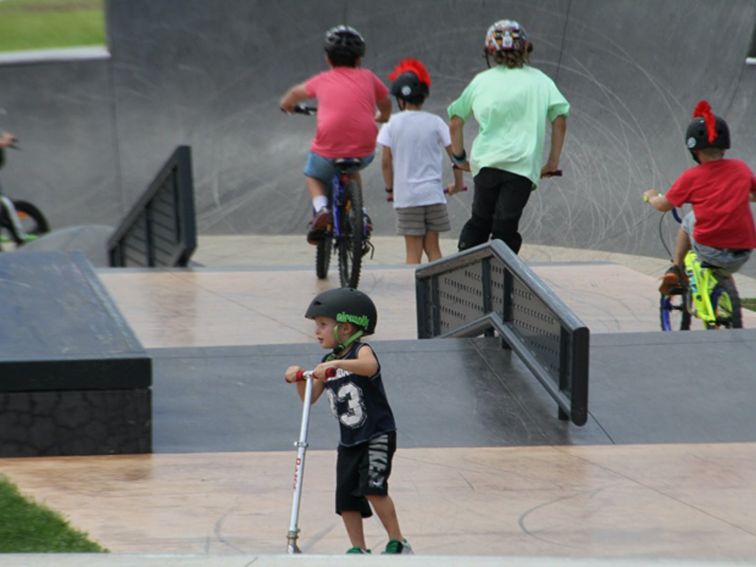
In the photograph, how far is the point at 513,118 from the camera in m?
9.20

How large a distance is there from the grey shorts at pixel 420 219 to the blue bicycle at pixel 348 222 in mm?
1458

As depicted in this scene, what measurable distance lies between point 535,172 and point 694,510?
419cm

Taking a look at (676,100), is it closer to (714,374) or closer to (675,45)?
(675,45)

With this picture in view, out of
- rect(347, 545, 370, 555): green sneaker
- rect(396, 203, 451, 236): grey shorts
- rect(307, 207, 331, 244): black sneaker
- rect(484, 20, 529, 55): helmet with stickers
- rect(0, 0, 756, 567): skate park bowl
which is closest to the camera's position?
rect(347, 545, 370, 555): green sneaker

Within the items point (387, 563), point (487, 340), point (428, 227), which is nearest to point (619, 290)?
point (428, 227)

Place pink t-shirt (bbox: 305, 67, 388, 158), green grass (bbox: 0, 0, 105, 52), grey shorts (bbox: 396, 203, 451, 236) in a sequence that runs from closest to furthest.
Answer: pink t-shirt (bbox: 305, 67, 388, 158), grey shorts (bbox: 396, 203, 451, 236), green grass (bbox: 0, 0, 105, 52)

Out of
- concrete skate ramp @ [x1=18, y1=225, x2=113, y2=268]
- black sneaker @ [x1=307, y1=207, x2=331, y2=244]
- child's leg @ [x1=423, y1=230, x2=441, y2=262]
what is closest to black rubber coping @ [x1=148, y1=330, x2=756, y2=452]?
black sneaker @ [x1=307, y1=207, x2=331, y2=244]

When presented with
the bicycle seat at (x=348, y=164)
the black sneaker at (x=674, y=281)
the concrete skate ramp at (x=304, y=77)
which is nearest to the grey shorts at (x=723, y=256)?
the black sneaker at (x=674, y=281)

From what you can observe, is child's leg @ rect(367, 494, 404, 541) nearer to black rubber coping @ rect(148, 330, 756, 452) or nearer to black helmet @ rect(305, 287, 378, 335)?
black helmet @ rect(305, 287, 378, 335)

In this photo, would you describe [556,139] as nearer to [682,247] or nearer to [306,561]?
[682,247]

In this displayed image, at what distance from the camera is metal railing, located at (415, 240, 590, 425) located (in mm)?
6520

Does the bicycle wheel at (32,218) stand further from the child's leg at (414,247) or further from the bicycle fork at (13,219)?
the child's leg at (414,247)

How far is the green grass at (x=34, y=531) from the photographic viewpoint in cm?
468

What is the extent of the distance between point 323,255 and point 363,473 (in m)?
6.08
